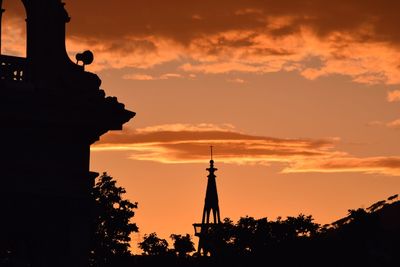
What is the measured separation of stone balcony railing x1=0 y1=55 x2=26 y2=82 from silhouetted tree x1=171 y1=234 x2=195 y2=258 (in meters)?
54.5

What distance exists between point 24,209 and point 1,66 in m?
3.91

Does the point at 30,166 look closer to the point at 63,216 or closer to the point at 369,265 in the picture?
the point at 63,216

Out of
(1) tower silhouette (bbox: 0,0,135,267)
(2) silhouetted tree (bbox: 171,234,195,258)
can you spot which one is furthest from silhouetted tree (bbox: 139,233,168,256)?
(1) tower silhouette (bbox: 0,0,135,267)

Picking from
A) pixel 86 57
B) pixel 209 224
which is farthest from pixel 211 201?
pixel 86 57

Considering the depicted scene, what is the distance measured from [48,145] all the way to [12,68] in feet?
7.56

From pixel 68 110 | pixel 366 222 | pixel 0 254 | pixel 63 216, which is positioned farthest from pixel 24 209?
pixel 366 222

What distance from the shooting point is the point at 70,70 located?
92.1ft

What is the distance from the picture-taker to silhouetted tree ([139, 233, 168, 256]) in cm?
8212

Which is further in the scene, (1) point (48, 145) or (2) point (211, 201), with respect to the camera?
(2) point (211, 201)

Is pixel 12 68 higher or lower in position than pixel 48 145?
higher

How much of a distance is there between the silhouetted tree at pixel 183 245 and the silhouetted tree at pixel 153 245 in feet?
3.03

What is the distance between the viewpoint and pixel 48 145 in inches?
1081

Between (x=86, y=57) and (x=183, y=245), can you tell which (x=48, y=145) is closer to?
(x=86, y=57)

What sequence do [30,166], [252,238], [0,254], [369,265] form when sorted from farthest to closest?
[252,238] → [369,265] → [0,254] → [30,166]
